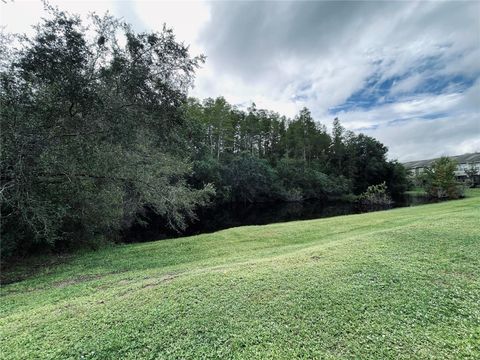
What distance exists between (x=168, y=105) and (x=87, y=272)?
559 centimetres

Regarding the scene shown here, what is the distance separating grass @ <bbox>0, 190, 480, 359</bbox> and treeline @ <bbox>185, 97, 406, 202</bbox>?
24947 mm

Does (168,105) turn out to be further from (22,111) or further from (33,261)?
(33,261)

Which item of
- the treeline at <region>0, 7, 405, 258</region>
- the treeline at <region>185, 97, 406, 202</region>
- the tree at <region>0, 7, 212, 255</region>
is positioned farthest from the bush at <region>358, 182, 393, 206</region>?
the tree at <region>0, 7, 212, 255</region>

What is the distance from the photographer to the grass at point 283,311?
282cm

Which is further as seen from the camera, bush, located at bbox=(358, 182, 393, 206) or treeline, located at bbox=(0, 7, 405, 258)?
bush, located at bbox=(358, 182, 393, 206)

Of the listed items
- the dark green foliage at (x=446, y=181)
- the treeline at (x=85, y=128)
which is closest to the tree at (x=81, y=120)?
the treeline at (x=85, y=128)

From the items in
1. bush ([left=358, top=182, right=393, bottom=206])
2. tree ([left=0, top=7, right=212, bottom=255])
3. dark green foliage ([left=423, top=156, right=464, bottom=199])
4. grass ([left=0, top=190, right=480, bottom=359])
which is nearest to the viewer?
grass ([left=0, top=190, right=480, bottom=359])

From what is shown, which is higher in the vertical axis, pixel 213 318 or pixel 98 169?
pixel 98 169

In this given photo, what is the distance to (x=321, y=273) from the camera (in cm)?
430

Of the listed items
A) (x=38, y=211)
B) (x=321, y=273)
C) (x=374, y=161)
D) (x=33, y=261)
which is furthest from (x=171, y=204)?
(x=374, y=161)

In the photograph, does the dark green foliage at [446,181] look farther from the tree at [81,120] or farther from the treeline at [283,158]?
the tree at [81,120]

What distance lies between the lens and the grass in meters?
2.82

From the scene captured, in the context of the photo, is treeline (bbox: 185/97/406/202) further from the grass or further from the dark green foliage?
the grass

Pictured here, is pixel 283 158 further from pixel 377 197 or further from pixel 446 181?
pixel 446 181
